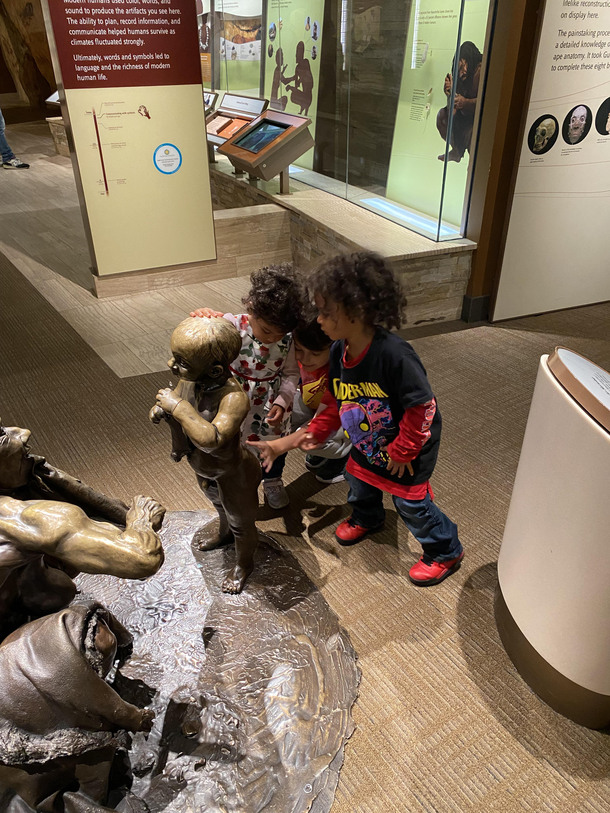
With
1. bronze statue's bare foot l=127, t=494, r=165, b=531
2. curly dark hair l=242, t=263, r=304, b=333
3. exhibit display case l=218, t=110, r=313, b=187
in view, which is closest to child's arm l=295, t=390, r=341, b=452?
curly dark hair l=242, t=263, r=304, b=333

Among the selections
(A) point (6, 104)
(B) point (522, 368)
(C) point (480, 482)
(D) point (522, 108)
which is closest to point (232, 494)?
(C) point (480, 482)

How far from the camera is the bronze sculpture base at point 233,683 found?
143 centimetres

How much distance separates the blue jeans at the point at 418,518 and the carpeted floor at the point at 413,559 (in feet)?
0.33

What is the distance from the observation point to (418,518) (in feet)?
6.28

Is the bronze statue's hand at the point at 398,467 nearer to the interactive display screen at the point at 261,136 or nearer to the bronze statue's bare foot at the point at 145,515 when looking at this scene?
the bronze statue's bare foot at the point at 145,515

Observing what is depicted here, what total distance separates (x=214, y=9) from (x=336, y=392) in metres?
6.22

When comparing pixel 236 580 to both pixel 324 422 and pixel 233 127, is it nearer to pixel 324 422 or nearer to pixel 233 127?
pixel 324 422

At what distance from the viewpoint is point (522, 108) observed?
133 inches

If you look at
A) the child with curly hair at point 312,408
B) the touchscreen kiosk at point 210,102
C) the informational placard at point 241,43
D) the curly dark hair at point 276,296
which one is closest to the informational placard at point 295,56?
the informational placard at point 241,43

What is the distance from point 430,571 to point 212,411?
0.99m

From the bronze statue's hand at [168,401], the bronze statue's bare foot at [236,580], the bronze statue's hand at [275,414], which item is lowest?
the bronze statue's bare foot at [236,580]

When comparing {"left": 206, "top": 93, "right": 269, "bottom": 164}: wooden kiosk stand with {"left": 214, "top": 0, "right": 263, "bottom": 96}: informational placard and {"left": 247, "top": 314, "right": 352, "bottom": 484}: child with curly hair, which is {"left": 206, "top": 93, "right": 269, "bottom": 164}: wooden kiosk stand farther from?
{"left": 247, "top": 314, "right": 352, "bottom": 484}: child with curly hair

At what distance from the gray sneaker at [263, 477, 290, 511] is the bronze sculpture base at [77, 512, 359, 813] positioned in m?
0.31

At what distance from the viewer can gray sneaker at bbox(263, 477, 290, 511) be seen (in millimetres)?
2395
